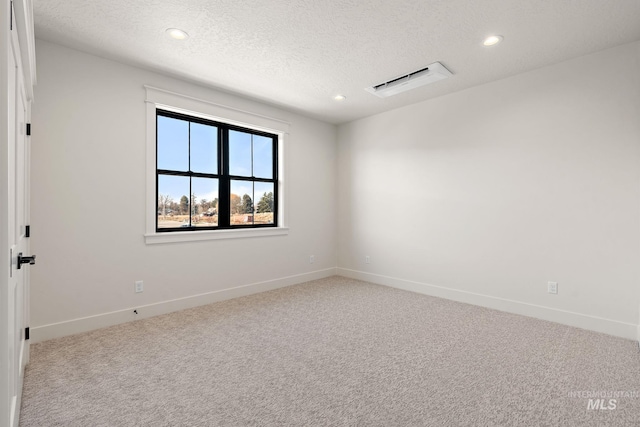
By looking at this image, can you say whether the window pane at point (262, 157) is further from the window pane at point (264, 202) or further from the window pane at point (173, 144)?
the window pane at point (173, 144)

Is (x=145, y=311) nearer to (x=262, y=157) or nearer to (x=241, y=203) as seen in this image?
(x=241, y=203)

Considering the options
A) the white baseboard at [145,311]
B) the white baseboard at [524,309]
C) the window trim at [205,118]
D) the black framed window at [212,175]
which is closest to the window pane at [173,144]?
the black framed window at [212,175]

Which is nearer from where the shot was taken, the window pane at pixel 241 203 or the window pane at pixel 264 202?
the window pane at pixel 241 203

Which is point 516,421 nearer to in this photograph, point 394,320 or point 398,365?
point 398,365

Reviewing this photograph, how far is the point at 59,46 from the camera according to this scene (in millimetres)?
2832

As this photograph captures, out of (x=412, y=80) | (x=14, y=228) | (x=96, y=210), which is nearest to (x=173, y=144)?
(x=96, y=210)

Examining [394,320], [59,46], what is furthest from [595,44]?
[59,46]

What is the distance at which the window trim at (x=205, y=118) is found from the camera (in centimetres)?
337

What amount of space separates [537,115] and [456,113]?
89 cm

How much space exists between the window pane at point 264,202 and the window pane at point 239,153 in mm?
279

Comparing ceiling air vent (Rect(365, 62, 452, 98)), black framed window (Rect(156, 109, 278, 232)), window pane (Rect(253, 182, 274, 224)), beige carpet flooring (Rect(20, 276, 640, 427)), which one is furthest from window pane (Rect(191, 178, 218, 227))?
ceiling air vent (Rect(365, 62, 452, 98))

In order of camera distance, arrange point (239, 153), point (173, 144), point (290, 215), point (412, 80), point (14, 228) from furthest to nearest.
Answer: point (290, 215) → point (239, 153) → point (173, 144) → point (412, 80) → point (14, 228)

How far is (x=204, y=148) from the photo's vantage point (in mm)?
3936

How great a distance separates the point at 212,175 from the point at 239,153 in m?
0.54
